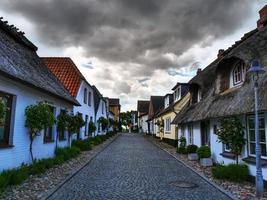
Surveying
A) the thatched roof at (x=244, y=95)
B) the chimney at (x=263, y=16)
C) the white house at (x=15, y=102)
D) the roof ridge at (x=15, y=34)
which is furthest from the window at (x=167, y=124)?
the white house at (x=15, y=102)

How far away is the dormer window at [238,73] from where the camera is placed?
465 inches

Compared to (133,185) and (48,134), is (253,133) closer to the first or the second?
(133,185)

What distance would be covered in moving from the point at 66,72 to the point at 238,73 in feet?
45.1

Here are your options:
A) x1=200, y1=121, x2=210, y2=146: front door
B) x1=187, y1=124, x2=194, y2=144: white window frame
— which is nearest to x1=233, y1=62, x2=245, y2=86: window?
x1=200, y1=121, x2=210, y2=146: front door

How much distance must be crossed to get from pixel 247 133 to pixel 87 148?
12.4m

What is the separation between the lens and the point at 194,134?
17.9 metres

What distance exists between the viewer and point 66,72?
21.5 m

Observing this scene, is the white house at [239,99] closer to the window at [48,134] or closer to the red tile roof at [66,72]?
the window at [48,134]

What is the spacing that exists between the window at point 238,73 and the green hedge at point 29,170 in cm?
886

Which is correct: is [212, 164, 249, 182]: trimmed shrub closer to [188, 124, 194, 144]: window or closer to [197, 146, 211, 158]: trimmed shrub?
[197, 146, 211, 158]: trimmed shrub

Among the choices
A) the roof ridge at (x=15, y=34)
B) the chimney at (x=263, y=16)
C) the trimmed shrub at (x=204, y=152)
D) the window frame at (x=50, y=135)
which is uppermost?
the chimney at (x=263, y=16)

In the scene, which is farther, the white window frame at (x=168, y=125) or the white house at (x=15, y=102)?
the white window frame at (x=168, y=125)

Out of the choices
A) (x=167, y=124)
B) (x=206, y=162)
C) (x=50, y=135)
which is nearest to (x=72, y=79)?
(x=50, y=135)

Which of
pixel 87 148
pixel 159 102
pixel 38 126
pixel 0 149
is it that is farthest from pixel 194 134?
pixel 159 102
